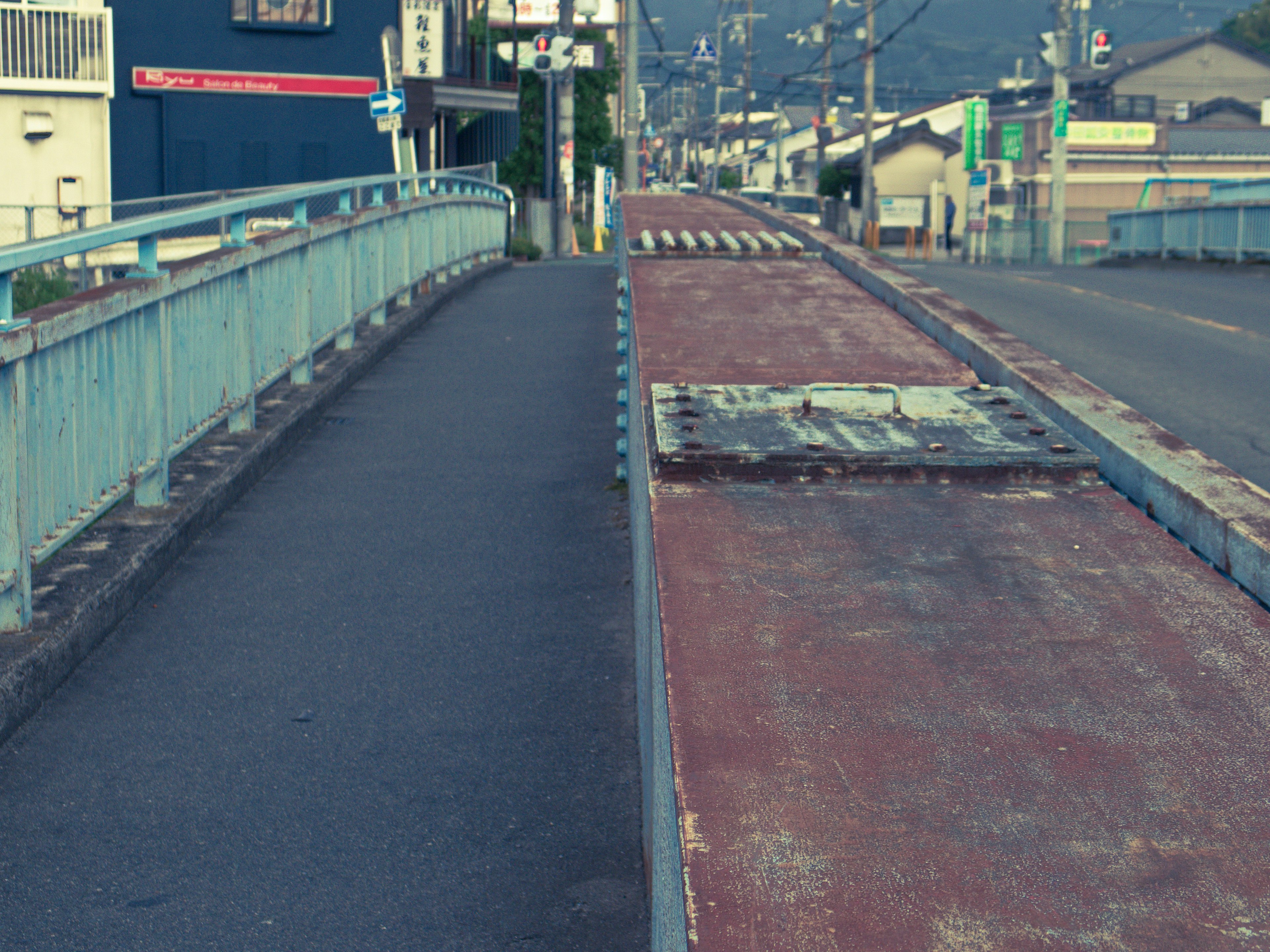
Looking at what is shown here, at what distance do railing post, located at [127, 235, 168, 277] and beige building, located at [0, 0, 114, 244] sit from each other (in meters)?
26.1

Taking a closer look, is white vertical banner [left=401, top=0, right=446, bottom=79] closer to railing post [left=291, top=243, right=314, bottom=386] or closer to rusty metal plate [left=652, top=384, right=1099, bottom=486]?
railing post [left=291, top=243, right=314, bottom=386]

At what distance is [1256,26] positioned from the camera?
313 feet

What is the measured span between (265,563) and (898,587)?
353cm

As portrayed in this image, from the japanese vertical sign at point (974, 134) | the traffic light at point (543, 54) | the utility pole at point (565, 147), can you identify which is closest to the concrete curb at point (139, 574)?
the traffic light at point (543, 54)

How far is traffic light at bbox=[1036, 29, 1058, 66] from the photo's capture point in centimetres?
4000

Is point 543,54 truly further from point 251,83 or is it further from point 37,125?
A: point 37,125

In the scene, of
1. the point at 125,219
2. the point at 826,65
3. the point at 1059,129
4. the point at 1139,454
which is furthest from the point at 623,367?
the point at 826,65

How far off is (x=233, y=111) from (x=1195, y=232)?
2186 centimetres

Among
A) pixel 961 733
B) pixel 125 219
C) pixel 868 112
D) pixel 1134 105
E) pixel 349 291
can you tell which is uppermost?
pixel 1134 105

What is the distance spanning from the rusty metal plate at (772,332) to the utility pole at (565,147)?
24.2m

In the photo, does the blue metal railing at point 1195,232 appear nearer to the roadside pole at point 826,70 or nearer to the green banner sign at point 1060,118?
the green banner sign at point 1060,118

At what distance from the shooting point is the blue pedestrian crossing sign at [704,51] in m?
56.8

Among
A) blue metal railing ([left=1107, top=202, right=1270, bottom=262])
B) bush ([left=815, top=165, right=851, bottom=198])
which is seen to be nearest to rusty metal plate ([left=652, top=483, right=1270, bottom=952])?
blue metal railing ([left=1107, top=202, right=1270, bottom=262])

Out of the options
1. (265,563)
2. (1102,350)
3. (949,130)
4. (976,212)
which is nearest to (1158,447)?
(265,563)
